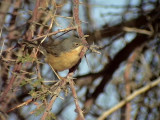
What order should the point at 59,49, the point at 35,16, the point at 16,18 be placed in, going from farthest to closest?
the point at 16,18, the point at 59,49, the point at 35,16

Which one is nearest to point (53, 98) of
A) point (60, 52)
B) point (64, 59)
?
point (64, 59)

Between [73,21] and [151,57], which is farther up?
[73,21]

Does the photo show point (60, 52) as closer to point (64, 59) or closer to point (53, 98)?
point (64, 59)

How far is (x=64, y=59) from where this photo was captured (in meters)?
4.60

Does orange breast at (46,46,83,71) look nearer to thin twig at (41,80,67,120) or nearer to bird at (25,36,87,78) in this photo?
bird at (25,36,87,78)

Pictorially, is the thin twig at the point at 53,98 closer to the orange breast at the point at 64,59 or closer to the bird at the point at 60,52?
the orange breast at the point at 64,59

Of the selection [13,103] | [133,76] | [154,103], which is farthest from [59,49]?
[154,103]

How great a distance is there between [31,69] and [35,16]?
191 cm

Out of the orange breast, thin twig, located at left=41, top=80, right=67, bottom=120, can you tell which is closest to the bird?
the orange breast

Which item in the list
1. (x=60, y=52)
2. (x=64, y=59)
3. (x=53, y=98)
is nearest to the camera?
(x=53, y=98)

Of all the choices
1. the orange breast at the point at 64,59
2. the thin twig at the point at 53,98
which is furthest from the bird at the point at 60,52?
the thin twig at the point at 53,98

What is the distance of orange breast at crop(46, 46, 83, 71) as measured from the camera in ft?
13.9

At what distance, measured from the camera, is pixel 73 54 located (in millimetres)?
4398

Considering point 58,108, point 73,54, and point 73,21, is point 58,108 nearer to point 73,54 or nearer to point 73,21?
point 73,54
